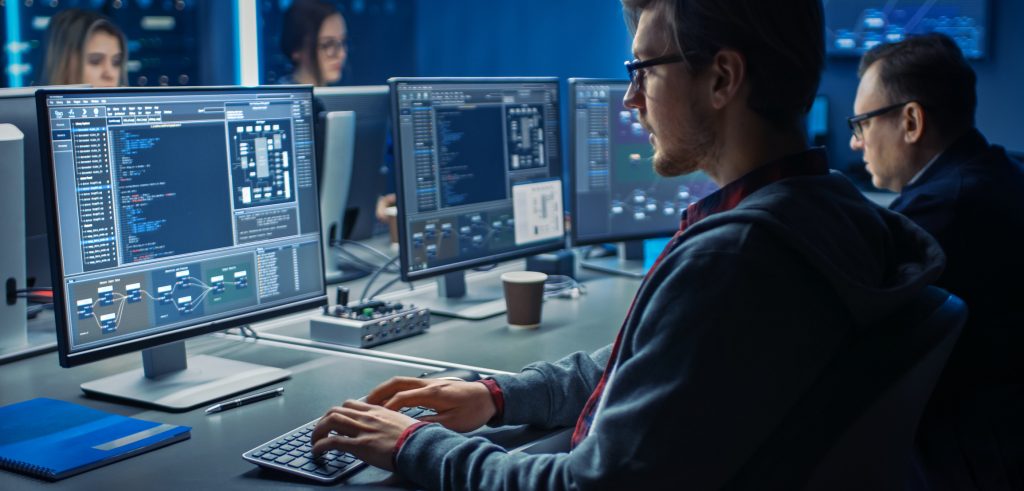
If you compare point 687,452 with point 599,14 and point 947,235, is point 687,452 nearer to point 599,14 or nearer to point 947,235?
point 947,235

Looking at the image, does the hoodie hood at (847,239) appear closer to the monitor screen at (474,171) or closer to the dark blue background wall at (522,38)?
the monitor screen at (474,171)

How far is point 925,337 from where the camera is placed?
1027mm

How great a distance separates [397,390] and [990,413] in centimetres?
A: 122

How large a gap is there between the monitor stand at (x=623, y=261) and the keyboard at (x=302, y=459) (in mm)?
1580

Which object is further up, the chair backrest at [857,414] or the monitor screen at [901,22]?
the monitor screen at [901,22]

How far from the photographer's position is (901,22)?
4305 mm

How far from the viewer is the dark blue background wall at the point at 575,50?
419 centimetres

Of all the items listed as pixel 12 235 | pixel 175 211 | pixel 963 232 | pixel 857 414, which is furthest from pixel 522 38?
pixel 857 414

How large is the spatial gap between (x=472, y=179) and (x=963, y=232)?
108cm

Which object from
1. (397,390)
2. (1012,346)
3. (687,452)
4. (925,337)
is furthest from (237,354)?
(1012,346)

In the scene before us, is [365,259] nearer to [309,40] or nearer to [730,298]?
[309,40]

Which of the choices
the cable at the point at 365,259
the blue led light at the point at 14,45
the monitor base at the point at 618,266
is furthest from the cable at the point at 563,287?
the blue led light at the point at 14,45

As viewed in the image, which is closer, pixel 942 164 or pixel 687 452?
pixel 687 452

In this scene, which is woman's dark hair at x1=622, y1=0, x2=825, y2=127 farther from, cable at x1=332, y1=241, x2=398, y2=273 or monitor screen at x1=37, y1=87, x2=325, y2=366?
cable at x1=332, y1=241, x2=398, y2=273
